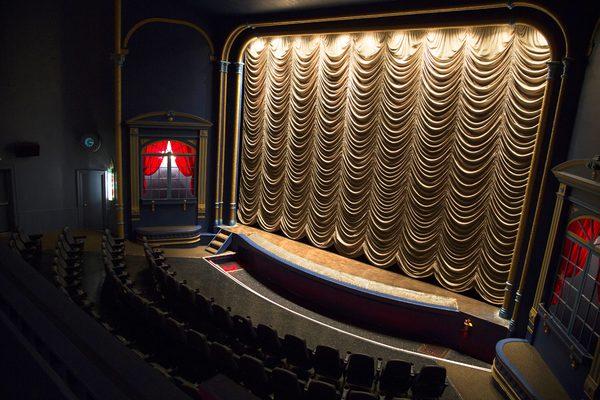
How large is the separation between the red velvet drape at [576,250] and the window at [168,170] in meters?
7.86

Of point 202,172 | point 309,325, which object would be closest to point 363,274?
point 309,325

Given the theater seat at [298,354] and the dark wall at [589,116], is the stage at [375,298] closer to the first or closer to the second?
the theater seat at [298,354]

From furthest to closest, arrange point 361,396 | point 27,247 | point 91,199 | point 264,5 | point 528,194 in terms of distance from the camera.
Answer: point 91,199 < point 264,5 < point 27,247 < point 528,194 < point 361,396

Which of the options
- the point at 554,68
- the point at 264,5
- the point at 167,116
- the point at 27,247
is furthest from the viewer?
the point at 167,116

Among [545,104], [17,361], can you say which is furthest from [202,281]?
[17,361]

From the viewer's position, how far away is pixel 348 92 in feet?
32.4

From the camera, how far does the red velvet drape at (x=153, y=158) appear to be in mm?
11047

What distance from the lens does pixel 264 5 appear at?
389 inches

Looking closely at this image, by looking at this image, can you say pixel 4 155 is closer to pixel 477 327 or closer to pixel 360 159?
pixel 360 159

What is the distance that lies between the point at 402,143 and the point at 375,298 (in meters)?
2.89

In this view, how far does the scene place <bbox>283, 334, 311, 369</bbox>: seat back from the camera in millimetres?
5949

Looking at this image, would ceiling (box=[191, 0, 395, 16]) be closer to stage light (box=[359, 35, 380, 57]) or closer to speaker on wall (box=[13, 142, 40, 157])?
stage light (box=[359, 35, 380, 57])

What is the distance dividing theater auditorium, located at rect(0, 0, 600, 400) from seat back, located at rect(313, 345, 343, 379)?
0.03 m

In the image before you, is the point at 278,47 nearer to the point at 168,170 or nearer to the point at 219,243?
the point at 168,170
